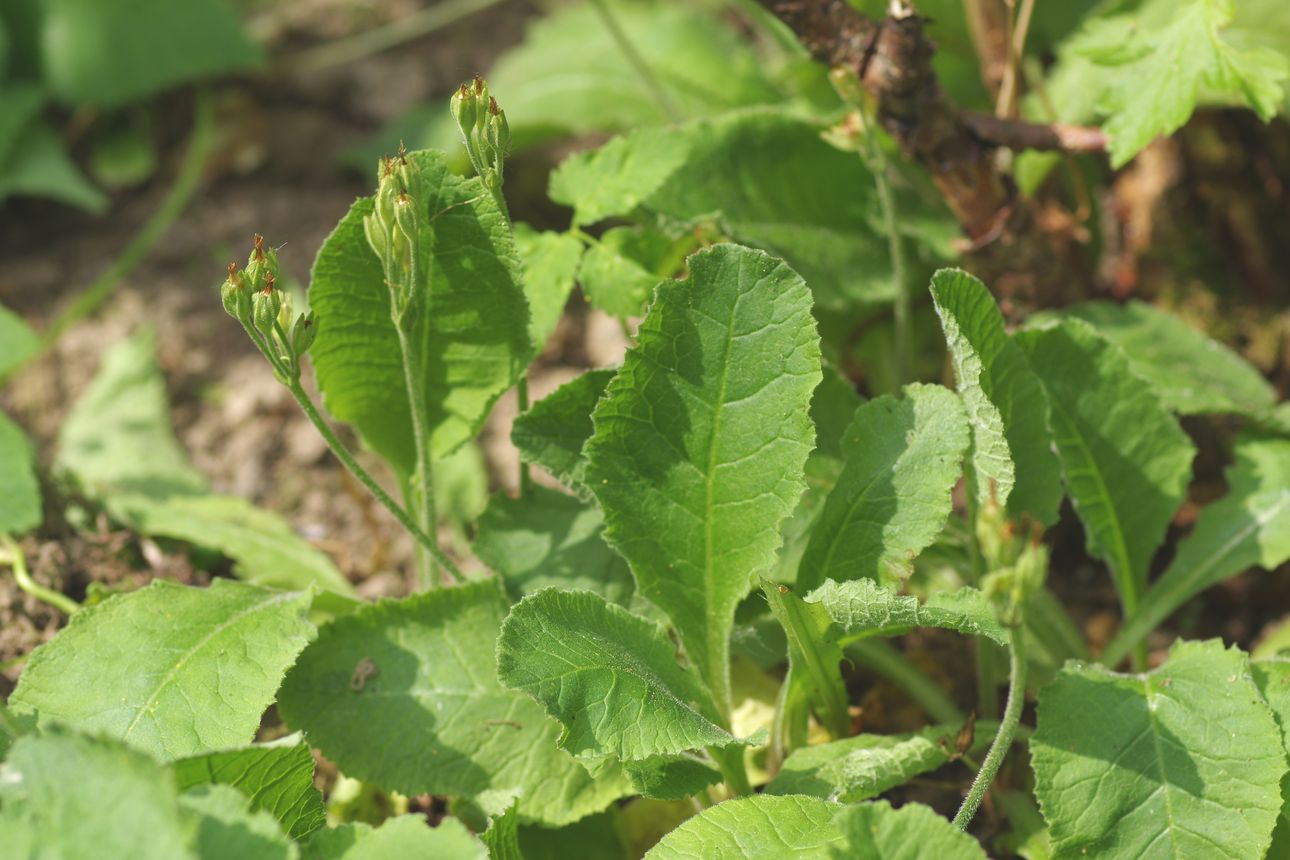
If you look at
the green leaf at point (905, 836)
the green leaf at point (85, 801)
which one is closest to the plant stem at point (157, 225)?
the green leaf at point (85, 801)

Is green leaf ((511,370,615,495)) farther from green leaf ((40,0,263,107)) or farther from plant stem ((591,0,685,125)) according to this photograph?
green leaf ((40,0,263,107))

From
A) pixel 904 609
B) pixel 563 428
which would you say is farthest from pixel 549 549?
pixel 904 609

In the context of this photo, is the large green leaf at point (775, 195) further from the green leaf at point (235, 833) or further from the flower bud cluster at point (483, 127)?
the green leaf at point (235, 833)

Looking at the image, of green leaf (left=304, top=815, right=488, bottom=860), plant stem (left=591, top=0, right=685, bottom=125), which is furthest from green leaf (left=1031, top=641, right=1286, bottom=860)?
plant stem (left=591, top=0, right=685, bottom=125)

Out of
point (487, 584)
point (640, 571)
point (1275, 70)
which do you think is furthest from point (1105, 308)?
point (487, 584)

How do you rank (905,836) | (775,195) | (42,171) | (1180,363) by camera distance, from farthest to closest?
1. (42,171)
2. (775,195)
3. (1180,363)
4. (905,836)

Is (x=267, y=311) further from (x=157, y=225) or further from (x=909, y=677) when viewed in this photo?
(x=157, y=225)

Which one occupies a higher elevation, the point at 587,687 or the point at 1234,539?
the point at 587,687
